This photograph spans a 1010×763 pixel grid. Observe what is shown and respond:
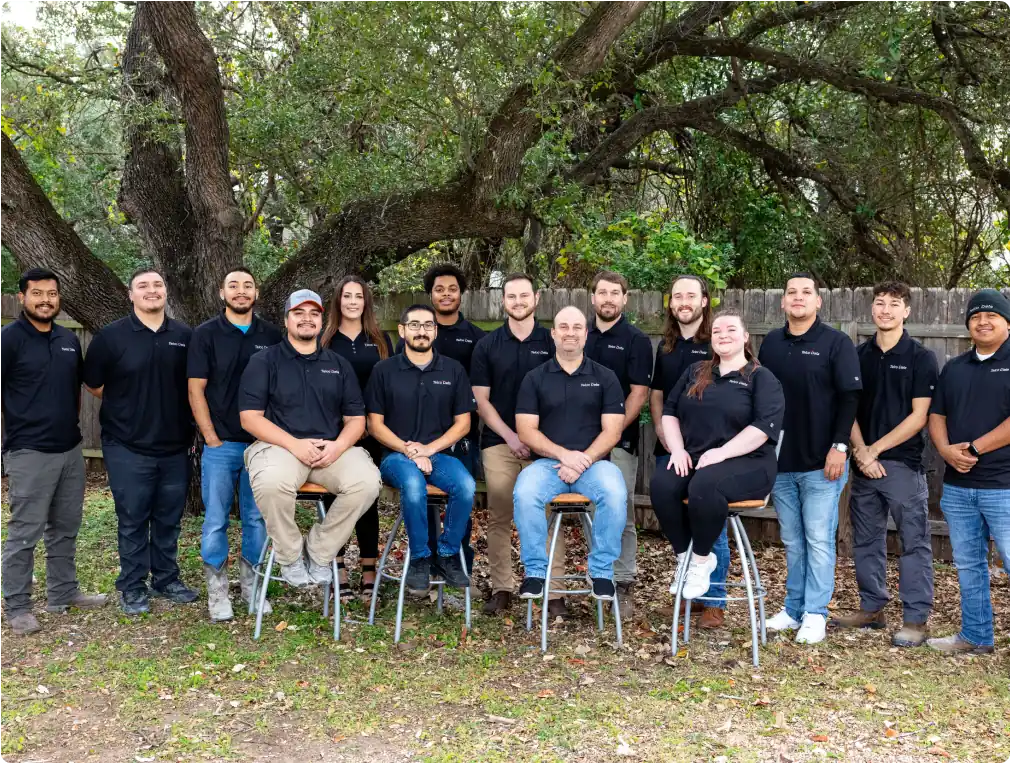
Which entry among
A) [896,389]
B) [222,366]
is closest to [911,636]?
[896,389]

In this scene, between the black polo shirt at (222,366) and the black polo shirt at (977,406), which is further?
the black polo shirt at (222,366)

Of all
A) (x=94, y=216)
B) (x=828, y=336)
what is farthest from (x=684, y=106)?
(x=94, y=216)

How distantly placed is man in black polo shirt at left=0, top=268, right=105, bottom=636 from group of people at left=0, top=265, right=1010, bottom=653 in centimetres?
1

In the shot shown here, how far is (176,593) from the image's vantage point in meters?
6.12

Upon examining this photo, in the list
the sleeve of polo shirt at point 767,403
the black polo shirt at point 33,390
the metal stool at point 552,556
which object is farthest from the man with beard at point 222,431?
the sleeve of polo shirt at point 767,403

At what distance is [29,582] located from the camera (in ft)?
18.8

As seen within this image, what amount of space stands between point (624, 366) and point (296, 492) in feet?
6.95

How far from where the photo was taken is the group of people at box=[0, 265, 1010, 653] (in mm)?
5258

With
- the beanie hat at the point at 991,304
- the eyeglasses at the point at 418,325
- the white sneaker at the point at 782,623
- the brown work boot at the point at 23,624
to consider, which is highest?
the beanie hat at the point at 991,304

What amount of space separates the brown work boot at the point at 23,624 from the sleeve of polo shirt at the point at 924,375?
5.19m

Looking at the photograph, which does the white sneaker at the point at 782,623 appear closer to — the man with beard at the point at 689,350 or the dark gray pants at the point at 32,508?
the man with beard at the point at 689,350

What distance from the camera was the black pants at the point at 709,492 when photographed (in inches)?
199

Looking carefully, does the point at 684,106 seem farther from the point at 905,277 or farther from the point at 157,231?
the point at 157,231

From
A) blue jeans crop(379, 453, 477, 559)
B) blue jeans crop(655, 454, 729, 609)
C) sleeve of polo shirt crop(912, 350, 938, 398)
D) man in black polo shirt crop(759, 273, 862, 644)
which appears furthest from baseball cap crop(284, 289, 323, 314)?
sleeve of polo shirt crop(912, 350, 938, 398)
